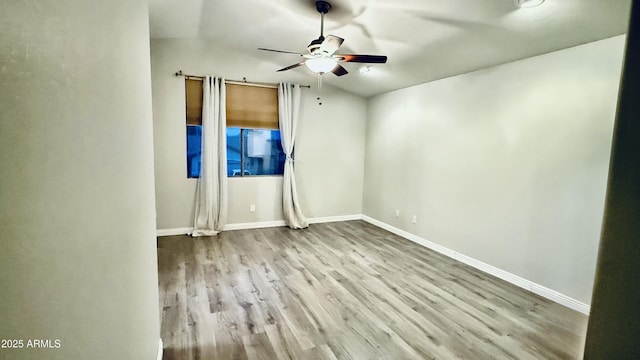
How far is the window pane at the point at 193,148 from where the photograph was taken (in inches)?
187

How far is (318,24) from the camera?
3.25 meters

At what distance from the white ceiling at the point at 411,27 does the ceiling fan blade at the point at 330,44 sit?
18.0 inches

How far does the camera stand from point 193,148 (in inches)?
188

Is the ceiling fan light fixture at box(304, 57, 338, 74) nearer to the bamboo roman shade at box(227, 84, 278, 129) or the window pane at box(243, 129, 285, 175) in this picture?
the bamboo roman shade at box(227, 84, 278, 129)

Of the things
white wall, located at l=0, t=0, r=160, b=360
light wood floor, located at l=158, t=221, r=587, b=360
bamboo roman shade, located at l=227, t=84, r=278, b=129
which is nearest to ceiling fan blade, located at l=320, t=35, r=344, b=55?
white wall, located at l=0, t=0, r=160, b=360

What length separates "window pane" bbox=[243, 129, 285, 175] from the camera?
5.18 metres

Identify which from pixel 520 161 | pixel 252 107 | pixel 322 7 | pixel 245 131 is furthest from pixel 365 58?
pixel 245 131

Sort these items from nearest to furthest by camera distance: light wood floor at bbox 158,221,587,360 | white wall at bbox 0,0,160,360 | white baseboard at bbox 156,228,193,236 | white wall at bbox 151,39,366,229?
white wall at bbox 0,0,160,360, light wood floor at bbox 158,221,587,360, white wall at bbox 151,39,366,229, white baseboard at bbox 156,228,193,236

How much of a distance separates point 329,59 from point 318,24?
0.75m

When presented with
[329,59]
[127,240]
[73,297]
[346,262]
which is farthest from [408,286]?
[73,297]

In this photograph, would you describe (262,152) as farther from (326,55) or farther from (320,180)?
(326,55)

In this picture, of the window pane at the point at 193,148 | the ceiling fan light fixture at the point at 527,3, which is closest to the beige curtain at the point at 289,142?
the window pane at the point at 193,148

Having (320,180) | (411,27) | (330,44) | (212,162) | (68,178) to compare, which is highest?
(411,27)

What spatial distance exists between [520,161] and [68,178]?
12.1 ft
